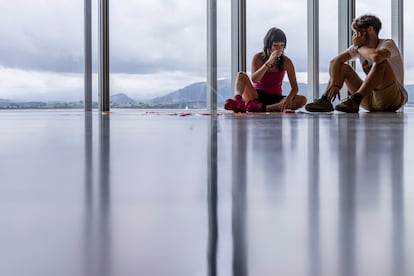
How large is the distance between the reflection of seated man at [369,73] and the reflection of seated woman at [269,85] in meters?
0.53

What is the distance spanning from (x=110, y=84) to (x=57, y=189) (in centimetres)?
476

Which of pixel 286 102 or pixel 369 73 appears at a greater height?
pixel 369 73

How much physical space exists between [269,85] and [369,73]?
86 cm

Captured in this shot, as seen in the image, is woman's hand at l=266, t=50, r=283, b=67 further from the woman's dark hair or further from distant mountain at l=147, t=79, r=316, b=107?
distant mountain at l=147, t=79, r=316, b=107

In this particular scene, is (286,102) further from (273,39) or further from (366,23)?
(366,23)

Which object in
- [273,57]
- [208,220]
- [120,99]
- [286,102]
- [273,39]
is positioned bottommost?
[208,220]

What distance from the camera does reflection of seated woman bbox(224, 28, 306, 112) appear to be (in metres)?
3.64

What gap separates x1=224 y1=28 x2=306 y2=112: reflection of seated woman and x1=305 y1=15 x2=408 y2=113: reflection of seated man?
530mm

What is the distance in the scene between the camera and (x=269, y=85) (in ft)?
12.5

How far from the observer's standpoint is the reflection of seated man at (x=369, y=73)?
3.04 meters

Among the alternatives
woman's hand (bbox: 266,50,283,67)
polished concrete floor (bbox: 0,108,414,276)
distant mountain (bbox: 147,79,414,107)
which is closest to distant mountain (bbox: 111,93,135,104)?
distant mountain (bbox: 147,79,414,107)

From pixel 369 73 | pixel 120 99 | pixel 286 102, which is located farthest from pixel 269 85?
pixel 120 99

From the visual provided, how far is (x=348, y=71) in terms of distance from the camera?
3209 mm

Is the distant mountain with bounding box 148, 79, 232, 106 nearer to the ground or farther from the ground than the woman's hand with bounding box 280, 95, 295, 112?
farther from the ground
